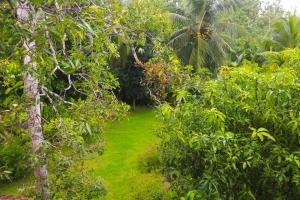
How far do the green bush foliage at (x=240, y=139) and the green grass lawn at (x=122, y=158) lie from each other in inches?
45.7

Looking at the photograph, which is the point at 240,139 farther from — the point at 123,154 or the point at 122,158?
the point at 123,154

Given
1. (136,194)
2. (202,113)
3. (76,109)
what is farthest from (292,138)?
(136,194)

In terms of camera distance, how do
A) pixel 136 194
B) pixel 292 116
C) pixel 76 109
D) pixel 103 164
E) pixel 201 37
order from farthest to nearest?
pixel 201 37
pixel 103 164
pixel 136 194
pixel 76 109
pixel 292 116

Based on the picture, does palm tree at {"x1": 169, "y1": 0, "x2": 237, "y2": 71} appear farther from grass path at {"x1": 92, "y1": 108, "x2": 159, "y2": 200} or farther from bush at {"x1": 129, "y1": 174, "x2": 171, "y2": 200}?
bush at {"x1": 129, "y1": 174, "x2": 171, "y2": 200}

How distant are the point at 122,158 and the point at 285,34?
784 centimetres

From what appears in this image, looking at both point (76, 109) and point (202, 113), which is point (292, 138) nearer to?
point (202, 113)

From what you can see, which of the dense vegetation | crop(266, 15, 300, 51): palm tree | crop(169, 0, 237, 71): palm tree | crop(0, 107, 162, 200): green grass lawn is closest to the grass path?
crop(0, 107, 162, 200): green grass lawn

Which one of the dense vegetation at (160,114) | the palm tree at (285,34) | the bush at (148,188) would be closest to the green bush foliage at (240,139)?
the dense vegetation at (160,114)

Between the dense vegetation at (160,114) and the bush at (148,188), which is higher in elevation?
the dense vegetation at (160,114)

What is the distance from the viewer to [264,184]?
3117mm

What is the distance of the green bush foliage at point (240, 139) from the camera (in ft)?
9.26

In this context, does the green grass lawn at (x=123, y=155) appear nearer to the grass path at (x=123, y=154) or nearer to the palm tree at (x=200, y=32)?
the grass path at (x=123, y=154)

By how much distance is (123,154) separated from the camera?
891 cm

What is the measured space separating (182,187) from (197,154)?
14.0 inches
